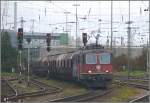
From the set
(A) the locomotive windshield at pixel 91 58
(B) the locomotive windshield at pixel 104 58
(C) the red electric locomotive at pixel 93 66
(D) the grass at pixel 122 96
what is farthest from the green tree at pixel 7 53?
(D) the grass at pixel 122 96

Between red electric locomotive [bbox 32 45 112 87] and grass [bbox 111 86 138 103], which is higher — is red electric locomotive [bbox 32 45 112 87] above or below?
above

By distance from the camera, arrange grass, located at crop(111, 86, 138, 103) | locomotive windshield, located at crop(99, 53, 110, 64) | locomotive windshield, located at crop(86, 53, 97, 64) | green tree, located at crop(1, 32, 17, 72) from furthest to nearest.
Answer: green tree, located at crop(1, 32, 17, 72) → locomotive windshield, located at crop(99, 53, 110, 64) → locomotive windshield, located at crop(86, 53, 97, 64) → grass, located at crop(111, 86, 138, 103)

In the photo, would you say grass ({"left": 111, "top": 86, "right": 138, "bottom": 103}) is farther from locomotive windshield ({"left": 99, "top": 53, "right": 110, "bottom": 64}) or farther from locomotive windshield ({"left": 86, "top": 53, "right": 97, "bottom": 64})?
locomotive windshield ({"left": 86, "top": 53, "right": 97, "bottom": 64})

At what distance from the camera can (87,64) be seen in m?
27.1

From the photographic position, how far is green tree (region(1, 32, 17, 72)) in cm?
4610

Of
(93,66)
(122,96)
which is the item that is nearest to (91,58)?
(93,66)

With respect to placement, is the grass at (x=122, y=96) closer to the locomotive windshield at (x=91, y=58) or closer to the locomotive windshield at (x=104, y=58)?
the locomotive windshield at (x=104, y=58)

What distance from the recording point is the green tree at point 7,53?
151ft

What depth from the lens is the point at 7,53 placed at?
154ft

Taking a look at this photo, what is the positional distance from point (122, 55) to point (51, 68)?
14.4 metres

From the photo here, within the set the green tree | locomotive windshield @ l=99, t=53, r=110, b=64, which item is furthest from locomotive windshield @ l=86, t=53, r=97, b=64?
the green tree

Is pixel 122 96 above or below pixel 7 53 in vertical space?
below

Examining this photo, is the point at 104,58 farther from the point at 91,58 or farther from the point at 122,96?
the point at 122,96

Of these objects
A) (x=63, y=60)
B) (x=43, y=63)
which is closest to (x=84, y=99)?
(x=63, y=60)
